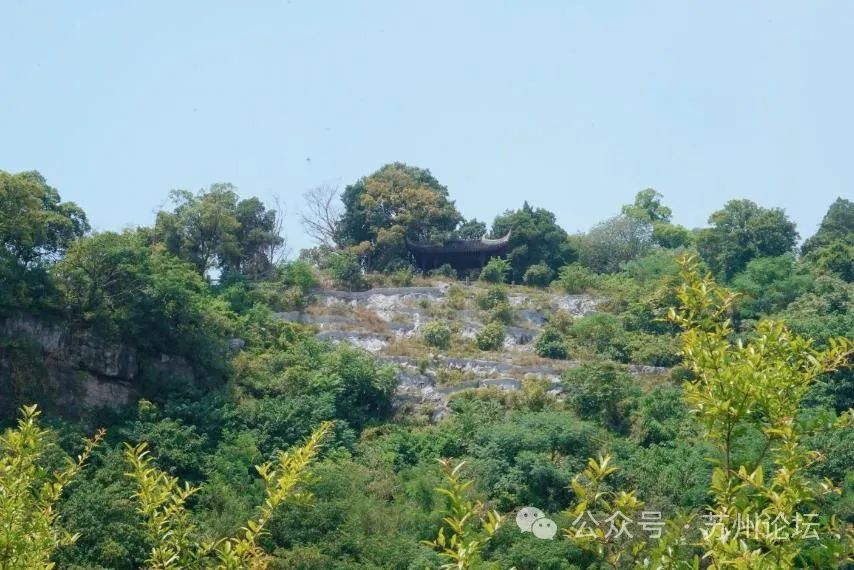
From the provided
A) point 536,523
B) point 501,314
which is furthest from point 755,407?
point 501,314

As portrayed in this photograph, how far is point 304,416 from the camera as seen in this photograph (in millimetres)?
21047

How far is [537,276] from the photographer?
31625mm

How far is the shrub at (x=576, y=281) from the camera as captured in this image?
30.6m

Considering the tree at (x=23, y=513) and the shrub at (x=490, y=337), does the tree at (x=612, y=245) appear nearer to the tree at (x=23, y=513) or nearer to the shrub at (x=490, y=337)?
the shrub at (x=490, y=337)

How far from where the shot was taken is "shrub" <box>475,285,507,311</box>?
28.4m

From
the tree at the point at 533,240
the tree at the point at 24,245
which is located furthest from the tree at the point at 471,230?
the tree at the point at 24,245

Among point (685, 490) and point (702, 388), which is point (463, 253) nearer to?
point (685, 490)

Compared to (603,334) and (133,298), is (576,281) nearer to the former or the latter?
(603,334)

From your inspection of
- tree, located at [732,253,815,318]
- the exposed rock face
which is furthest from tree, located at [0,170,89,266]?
tree, located at [732,253,815,318]

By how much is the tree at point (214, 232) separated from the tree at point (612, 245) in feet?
33.8

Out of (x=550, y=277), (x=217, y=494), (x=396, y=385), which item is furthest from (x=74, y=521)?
(x=550, y=277)

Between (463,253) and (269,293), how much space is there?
295 inches

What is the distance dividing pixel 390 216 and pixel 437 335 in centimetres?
712

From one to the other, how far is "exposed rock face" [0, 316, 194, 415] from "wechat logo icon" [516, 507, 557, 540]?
7323 millimetres
